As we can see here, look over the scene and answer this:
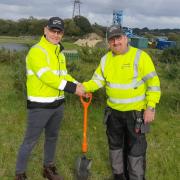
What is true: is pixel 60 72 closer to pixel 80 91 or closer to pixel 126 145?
pixel 80 91

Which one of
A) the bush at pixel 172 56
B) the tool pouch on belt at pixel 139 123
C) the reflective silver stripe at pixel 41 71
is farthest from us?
the bush at pixel 172 56

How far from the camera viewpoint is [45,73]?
3764 millimetres

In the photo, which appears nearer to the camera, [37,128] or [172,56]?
[37,128]

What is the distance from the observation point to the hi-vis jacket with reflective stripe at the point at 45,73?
3789 mm

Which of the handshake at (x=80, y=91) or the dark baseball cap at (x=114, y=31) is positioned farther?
the handshake at (x=80, y=91)

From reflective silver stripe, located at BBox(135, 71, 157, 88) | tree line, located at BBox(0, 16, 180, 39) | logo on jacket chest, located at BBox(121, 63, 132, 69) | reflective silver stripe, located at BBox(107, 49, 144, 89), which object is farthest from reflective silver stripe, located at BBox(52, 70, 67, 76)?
tree line, located at BBox(0, 16, 180, 39)

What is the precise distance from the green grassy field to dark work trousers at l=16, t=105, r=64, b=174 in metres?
0.52

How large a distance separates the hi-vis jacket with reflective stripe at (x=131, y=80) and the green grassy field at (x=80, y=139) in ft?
3.97

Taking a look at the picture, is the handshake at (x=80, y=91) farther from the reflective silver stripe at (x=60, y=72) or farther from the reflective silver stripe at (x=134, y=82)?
the reflective silver stripe at (x=134, y=82)

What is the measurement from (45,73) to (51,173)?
1467mm

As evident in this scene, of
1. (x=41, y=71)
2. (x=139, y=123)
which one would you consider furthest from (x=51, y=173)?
(x=41, y=71)

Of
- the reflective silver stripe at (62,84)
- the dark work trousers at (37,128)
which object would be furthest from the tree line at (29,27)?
the reflective silver stripe at (62,84)

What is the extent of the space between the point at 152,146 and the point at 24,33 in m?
41.1

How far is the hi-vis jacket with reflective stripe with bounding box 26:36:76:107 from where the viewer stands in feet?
12.4
